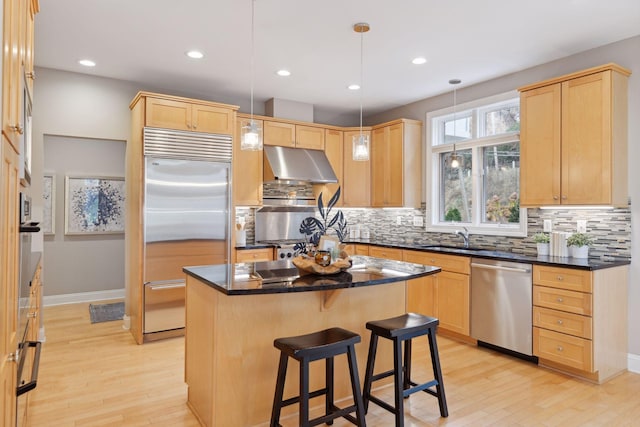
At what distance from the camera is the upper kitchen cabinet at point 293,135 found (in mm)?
5359

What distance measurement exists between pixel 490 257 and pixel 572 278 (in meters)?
Result: 0.72

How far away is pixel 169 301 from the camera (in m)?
4.31

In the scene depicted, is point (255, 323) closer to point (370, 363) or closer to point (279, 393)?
point (279, 393)

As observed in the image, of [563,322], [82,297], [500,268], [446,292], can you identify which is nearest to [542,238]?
[500,268]

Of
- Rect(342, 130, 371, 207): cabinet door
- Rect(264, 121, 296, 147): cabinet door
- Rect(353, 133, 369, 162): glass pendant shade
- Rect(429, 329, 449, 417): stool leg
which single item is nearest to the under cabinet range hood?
Rect(264, 121, 296, 147): cabinet door

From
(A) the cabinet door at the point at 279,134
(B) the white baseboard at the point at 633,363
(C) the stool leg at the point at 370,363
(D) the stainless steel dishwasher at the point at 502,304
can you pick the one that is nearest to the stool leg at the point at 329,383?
(C) the stool leg at the point at 370,363

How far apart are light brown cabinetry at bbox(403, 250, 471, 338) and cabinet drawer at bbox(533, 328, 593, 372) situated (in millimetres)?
725

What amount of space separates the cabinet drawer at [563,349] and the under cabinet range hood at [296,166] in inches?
118

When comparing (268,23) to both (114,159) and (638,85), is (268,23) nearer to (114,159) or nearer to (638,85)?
(638,85)

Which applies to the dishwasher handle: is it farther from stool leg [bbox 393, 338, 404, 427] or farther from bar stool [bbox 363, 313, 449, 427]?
stool leg [bbox 393, 338, 404, 427]

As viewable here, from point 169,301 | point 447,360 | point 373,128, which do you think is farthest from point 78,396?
point 373,128

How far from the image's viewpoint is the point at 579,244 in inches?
143

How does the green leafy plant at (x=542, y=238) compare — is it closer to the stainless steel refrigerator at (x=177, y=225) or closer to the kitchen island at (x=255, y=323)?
the kitchen island at (x=255, y=323)

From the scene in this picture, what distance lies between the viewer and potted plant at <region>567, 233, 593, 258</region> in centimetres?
362
